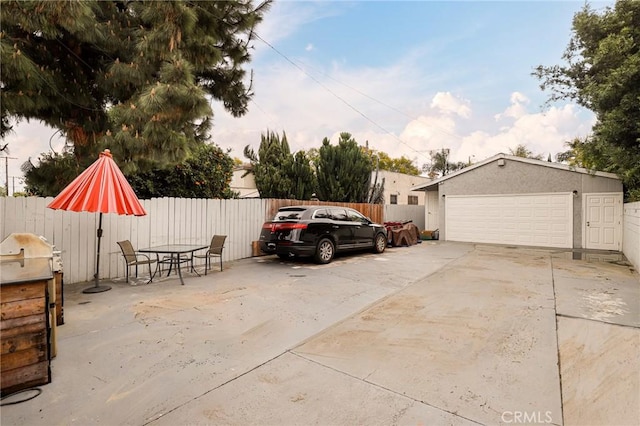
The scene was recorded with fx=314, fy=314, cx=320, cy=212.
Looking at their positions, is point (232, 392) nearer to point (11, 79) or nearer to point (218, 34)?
point (11, 79)

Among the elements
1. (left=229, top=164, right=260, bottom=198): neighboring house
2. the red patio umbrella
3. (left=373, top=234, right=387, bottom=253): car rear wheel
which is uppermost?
(left=229, top=164, right=260, bottom=198): neighboring house

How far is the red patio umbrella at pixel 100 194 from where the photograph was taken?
4.72 m

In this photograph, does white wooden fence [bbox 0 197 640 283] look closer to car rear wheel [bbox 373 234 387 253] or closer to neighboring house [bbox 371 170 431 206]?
car rear wheel [bbox 373 234 387 253]

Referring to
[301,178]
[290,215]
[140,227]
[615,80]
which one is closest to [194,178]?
[140,227]

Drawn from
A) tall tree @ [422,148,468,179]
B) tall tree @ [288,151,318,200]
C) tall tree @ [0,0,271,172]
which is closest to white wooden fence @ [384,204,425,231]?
tall tree @ [288,151,318,200]

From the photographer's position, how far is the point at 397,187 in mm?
20984

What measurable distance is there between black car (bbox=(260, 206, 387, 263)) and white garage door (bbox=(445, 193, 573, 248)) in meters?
7.16

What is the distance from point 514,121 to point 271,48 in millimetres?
14950

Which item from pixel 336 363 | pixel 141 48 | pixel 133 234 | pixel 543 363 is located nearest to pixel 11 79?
Answer: pixel 141 48

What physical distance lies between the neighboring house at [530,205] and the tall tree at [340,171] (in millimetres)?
3894

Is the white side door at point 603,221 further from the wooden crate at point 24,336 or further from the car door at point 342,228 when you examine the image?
the wooden crate at point 24,336

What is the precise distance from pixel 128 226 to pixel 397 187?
17.1 meters

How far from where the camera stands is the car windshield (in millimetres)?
8055

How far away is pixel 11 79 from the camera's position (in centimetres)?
493
